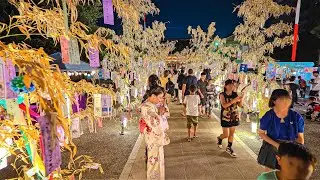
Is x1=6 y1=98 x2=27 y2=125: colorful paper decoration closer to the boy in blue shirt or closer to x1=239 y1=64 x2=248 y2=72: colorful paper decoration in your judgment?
the boy in blue shirt

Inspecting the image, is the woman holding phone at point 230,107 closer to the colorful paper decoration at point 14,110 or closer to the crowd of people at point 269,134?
the crowd of people at point 269,134

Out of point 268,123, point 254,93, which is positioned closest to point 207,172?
point 268,123

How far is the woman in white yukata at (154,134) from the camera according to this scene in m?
4.64

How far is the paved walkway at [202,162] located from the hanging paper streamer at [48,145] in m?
3.18

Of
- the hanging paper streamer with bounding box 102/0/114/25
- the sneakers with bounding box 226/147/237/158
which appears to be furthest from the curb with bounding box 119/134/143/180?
the hanging paper streamer with bounding box 102/0/114/25

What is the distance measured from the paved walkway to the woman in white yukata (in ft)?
2.31

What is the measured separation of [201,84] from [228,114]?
14.7 feet

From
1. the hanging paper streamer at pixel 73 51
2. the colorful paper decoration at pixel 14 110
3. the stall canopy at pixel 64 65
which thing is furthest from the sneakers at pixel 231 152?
the stall canopy at pixel 64 65

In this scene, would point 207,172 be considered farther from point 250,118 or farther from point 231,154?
point 250,118

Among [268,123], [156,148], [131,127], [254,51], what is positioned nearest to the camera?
[268,123]

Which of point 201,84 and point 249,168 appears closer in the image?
point 249,168

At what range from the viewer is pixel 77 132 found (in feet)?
16.4

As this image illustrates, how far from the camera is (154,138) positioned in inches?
186

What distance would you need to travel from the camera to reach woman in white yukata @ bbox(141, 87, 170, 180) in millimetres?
4645
